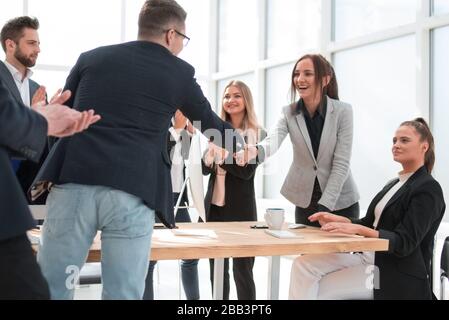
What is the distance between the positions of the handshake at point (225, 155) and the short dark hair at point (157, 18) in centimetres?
77

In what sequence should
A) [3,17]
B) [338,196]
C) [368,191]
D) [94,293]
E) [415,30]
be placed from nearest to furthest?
1. [338,196]
2. [94,293]
3. [415,30]
4. [368,191]
5. [3,17]

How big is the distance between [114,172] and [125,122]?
0.15m

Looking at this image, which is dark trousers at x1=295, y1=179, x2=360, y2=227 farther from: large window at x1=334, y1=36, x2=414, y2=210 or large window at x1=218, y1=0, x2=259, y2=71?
large window at x1=218, y1=0, x2=259, y2=71

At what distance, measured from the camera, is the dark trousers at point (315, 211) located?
2.73m

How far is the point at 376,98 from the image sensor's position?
5.05m

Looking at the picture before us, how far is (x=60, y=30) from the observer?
6922 mm

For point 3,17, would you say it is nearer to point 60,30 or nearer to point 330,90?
point 60,30

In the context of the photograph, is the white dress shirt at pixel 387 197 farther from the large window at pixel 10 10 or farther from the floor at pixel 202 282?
the large window at pixel 10 10

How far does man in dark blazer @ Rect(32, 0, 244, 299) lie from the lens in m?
1.49

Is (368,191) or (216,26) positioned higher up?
(216,26)

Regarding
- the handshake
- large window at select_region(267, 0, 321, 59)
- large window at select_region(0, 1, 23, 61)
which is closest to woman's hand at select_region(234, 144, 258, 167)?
the handshake
